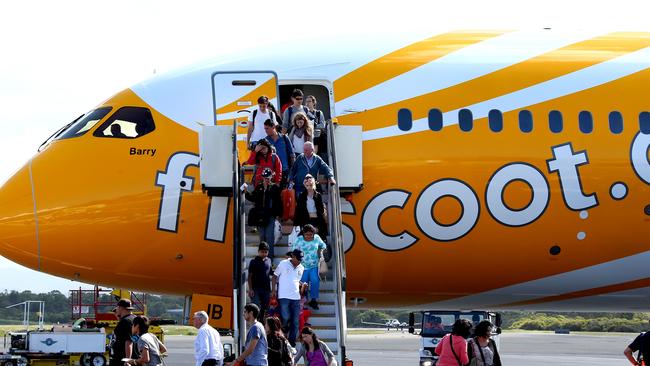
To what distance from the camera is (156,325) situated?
138ft

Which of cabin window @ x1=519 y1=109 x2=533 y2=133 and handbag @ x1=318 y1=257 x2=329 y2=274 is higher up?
cabin window @ x1=519 y1=109 x2=533 y2=133

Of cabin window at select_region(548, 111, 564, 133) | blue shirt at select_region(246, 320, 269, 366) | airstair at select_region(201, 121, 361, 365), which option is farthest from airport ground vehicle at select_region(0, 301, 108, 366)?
blue shirt at select_region(246, 320, 269, 366)

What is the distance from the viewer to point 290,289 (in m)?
15.6

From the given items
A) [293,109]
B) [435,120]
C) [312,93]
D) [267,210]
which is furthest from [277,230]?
[312,93]

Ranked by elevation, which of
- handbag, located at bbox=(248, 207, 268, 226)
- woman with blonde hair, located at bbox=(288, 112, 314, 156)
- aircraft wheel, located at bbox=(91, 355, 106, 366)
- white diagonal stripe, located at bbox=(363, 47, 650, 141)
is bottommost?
aircraft wheel, located at bbox=(91, 355, 106, 366)

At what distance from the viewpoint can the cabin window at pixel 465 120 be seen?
1848 cm

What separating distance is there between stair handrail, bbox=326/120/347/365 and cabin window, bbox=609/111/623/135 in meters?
4.56

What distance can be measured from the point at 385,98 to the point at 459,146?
1395mm

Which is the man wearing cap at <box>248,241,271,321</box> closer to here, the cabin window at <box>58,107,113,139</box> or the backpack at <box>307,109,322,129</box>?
the backpack at <box>307,109,322,129</box>

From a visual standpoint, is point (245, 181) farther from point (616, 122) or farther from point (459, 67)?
point (616, 122)

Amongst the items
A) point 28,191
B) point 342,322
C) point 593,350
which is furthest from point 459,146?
point 593,350

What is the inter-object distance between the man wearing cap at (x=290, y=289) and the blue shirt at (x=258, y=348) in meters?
1.55

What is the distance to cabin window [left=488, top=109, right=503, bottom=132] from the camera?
18516 mm

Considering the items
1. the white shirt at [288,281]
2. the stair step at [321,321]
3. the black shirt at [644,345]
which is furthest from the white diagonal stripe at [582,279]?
the white shirt at [288,281]
